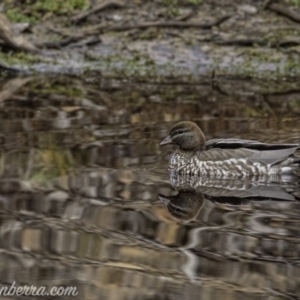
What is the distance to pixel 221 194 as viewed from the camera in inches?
359

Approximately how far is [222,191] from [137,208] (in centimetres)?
113

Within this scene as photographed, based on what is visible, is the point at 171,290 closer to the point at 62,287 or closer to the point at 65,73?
the point at 62,287

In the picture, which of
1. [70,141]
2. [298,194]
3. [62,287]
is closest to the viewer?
[62,287]

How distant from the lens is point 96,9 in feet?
61.8

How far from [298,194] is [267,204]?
1.69 ft

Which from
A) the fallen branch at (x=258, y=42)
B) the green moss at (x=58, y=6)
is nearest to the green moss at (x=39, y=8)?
the green moss at (x=58, y=6)

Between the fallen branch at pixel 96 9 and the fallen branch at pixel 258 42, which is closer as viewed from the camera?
the fallen branch at pixel 258 42

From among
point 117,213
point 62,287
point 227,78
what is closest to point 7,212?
point 117,213

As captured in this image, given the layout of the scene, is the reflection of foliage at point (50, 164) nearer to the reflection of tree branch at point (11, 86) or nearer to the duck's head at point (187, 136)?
the duck's head at point (187, 136)

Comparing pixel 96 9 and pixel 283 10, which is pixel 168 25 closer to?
pixel 96 9

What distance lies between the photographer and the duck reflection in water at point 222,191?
8648 mm

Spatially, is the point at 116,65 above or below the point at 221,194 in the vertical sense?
above

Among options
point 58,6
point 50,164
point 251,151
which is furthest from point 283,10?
point 50,164

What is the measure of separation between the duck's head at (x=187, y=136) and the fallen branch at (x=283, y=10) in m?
8.82
